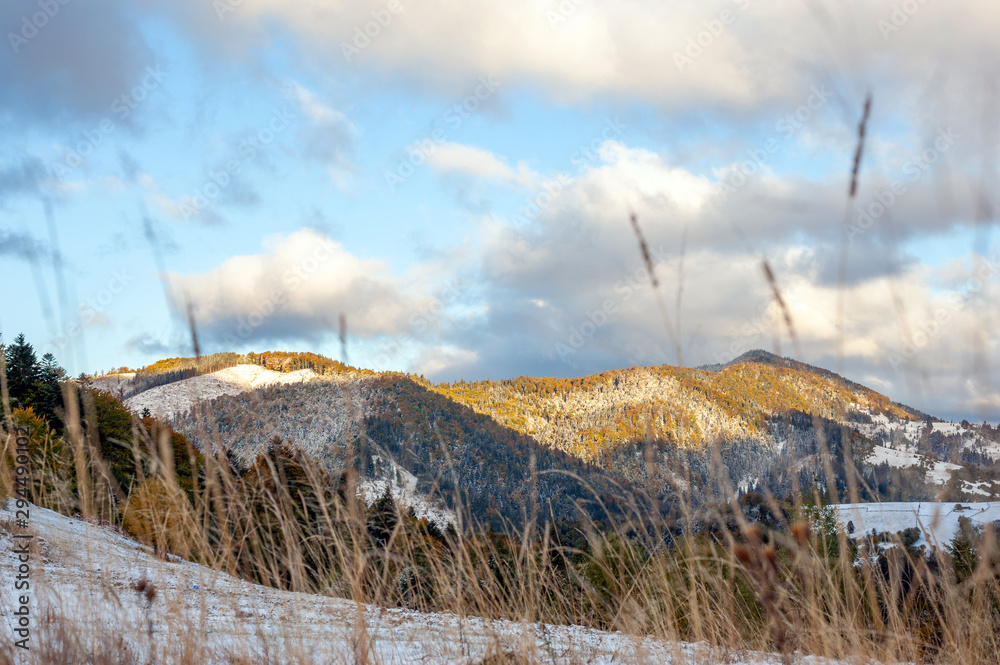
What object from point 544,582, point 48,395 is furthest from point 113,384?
point 544,582

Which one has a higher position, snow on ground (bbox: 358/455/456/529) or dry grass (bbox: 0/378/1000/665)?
snow on ground (bbox: 358/455/456/529)

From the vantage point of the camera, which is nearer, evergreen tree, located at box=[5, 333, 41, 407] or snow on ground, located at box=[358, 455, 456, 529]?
snow on ground, located at box=[358, 455, 456, 529]

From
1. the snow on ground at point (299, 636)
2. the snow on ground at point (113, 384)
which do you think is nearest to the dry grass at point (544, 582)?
the snow on ground at point (299, 636)

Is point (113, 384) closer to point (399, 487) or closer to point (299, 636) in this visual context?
point (399, 487)

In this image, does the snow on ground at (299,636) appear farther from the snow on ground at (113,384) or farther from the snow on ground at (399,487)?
the snow on ground at (113,384)

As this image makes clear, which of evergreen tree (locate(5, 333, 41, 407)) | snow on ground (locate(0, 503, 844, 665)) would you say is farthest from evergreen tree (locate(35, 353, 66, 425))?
snow on ground (locate(0, 503, 844, 665))

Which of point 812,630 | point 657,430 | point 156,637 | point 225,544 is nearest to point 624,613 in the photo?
point 812,630

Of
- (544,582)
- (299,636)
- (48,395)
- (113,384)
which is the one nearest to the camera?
(299,636)

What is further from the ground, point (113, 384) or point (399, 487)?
point (113, 384)

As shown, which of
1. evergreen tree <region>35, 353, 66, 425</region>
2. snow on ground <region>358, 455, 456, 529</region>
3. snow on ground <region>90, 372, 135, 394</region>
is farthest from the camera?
evergreen tree <region>35, 353, 66, 425</region>

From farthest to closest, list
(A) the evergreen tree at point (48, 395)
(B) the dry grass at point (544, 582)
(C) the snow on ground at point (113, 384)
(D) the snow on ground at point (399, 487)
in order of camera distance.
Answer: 1. (A) the evergreen tree at point (48, 395)
2. (C) the snow on ground at point (113, 384)
3. (D) the snow on ground at point (399, 487)
4. (B) the dry grass at point (544, 582)

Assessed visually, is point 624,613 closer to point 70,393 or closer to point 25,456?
point 70,393

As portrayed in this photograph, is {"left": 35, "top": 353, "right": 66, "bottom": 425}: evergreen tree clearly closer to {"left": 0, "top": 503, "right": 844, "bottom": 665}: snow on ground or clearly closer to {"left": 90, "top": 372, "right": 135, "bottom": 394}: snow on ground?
{"left": 90, "top": 372, "right": 135, "bottom": 394}: snow on ground

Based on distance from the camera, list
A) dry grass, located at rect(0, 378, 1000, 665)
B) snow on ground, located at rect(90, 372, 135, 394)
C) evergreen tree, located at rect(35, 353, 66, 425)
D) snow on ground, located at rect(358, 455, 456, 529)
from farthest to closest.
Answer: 1. evergreen tree, located at rect(35, 353, 66, 425)
2. snow on ground, located at rect(90, 372, 135, 394)
3. snow on ground, located at rect(358, 455, 456, 529)
4. dry grass, located at rect(0, 378, 1000, 665)
